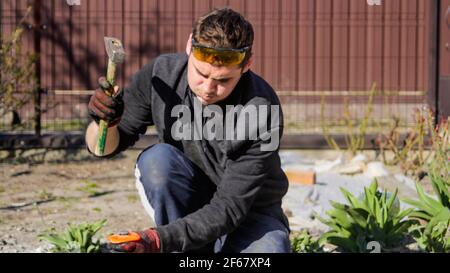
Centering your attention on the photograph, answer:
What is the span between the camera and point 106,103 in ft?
12.5

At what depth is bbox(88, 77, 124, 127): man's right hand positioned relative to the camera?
12.5ft

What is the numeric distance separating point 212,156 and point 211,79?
1.80 feet

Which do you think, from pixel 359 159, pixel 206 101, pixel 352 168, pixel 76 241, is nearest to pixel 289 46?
pixel 359 159

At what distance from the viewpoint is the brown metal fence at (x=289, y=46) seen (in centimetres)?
1008

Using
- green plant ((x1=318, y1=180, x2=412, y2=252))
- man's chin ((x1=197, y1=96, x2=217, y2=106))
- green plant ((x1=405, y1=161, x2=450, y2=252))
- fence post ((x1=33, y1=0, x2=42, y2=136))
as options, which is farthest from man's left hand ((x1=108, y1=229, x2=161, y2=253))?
fence post ((x1=33, y1=0, x2=42, y2=136))

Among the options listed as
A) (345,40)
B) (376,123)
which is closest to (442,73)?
(376,123)

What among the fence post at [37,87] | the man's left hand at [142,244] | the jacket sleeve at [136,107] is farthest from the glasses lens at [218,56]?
the fence post at [37,87]

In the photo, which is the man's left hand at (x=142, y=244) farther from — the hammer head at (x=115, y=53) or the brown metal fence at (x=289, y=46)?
the brown metal fence at (x=289, y=46)

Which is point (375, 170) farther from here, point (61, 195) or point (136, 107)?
point (136, 107)

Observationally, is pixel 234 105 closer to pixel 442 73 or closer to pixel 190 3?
pixel 442 73

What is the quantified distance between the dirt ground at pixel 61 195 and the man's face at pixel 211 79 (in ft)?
6.35

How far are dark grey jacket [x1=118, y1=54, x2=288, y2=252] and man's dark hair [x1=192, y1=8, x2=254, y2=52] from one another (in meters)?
0.32

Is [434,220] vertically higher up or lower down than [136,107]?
lower down

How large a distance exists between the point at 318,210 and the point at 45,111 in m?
3.46
